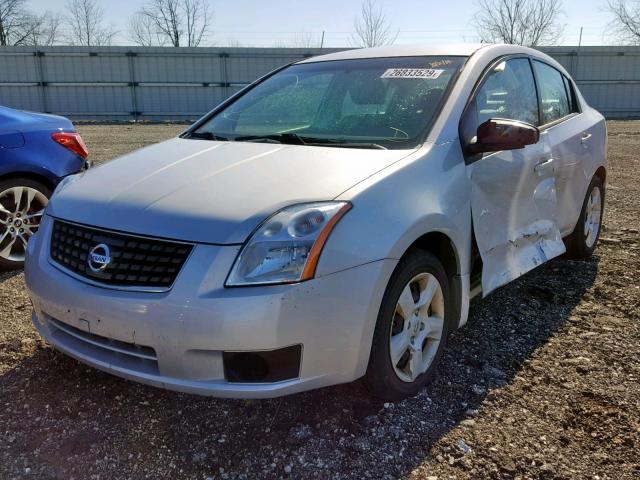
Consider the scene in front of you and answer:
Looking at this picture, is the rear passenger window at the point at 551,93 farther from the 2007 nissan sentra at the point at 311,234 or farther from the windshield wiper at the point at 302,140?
the windshield wiper at the point at 302,140

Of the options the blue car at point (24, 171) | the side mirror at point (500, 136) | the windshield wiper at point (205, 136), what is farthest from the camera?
the blue car at point (24, 171)

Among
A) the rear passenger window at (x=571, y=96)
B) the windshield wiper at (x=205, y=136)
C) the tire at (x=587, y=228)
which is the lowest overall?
the tire at (x=587, y=228)

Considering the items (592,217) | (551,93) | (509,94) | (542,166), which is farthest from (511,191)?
(592,217)

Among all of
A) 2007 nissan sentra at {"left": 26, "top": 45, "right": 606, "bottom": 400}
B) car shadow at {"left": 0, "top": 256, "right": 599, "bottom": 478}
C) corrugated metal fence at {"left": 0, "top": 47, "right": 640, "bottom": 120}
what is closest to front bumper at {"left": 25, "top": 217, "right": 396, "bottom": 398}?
2007 nissan sentra at {"left": 26, "top": 45, "right": 606, "bottom": 400}

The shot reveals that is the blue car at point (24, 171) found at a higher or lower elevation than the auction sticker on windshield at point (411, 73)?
lower

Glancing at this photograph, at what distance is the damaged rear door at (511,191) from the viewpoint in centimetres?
309

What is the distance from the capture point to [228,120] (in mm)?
3734

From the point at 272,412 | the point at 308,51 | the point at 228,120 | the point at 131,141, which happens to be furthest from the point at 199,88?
the point at 272,412

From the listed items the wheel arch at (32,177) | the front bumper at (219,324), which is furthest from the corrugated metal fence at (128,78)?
the front bumper at (219,324)

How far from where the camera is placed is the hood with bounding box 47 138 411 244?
7.54 ft

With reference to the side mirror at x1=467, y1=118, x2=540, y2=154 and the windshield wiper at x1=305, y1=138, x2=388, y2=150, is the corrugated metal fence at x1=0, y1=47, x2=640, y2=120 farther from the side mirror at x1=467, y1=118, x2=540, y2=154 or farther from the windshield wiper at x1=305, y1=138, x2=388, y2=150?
the side mirror at x1=467, y1=118, x2=540, y2=154

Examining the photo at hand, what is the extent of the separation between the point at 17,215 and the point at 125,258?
2.75 m

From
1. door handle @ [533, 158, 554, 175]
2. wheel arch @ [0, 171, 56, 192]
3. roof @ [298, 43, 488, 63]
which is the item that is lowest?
wheel arch @ [0, 171, 56, 192]

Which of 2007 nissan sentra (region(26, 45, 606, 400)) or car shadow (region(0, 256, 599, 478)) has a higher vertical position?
2007 nissan sentra (region(26, 45, 606, 400))
